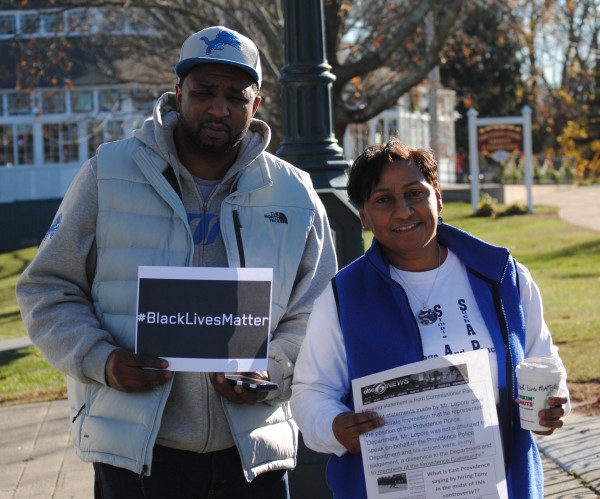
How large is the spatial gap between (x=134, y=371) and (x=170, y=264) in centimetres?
34

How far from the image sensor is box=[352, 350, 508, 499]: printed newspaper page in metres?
2.67

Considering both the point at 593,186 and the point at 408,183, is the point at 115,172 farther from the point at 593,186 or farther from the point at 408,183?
the point at 593,186

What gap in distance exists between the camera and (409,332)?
9.21ft

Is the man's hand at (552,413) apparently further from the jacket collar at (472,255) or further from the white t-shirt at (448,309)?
the jacket collar at (472,255)

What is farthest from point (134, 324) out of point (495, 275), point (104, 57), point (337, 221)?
point (104, 57)

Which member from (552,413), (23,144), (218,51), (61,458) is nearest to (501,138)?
(23,144)

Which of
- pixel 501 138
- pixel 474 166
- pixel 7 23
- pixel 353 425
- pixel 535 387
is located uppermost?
pixel 7 23

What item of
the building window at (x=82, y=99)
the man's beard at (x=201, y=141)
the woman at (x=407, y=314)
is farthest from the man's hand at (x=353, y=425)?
the building window at (x=82, y=99)

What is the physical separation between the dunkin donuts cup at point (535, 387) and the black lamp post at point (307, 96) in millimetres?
3146

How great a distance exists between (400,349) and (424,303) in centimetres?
17

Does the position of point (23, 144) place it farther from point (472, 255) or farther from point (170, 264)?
point (472, 255)

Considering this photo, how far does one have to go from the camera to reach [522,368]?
2.63 meters

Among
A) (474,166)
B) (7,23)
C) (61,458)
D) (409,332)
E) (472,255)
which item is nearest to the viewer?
(409,332)

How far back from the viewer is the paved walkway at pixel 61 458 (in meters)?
5.86
